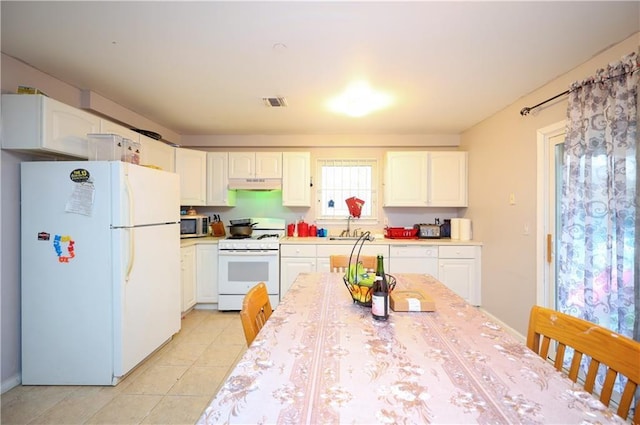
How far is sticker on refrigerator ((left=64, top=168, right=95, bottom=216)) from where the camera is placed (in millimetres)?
2057

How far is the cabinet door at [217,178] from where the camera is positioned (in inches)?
158

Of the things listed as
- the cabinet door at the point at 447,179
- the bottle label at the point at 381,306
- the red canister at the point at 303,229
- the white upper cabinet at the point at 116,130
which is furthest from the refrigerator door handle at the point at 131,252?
the cabinet door at the point at 447,179

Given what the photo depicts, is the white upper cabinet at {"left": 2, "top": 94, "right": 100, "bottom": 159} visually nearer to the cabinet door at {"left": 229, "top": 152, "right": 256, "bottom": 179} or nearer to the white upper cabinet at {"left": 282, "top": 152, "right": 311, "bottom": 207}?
the cabinet door at {"left": 229, "top": 152, "right": 256, "bottom": 179}

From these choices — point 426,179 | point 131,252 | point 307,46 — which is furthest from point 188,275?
point 426,179

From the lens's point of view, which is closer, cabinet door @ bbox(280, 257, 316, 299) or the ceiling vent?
the ceiling vent

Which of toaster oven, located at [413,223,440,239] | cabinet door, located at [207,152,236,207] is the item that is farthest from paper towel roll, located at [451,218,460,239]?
cabinet door, located at [207,152,236,207]

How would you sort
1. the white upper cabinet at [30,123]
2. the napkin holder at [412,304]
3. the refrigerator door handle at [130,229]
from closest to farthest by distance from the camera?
the napkin holder at [412,304]
the white upper cabinet at [30,123]
the refrigerator door handle at [130,229]

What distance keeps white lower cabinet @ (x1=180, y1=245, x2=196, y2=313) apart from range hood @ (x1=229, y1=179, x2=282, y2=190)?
0.98 meters

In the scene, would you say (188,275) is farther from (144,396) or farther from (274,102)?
(274,102)

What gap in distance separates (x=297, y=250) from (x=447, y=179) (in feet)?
7.41

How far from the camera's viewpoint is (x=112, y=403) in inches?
76.5

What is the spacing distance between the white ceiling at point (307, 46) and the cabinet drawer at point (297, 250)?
1.71 meters

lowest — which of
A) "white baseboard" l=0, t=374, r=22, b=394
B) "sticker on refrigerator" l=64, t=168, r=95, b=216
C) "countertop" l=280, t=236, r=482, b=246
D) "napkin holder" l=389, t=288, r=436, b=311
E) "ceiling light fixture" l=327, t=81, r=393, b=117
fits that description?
"white baseboard" l=0, t=374, r=22, b=394

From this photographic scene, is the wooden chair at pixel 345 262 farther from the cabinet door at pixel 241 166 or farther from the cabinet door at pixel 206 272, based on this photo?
the cabinet door at pixel 241 166
